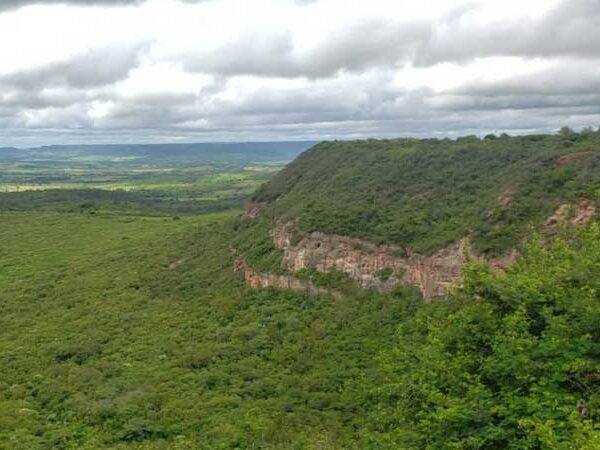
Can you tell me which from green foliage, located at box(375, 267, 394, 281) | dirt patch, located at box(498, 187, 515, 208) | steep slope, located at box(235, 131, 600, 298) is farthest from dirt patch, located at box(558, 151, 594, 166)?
green foliage, located at box(375, 267, 394, 281)

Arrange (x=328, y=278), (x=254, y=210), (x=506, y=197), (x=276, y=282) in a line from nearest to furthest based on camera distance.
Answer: (x=506, y=197) → (x=328, y=278) → (x=276, y=282) → (x=254, y=210)

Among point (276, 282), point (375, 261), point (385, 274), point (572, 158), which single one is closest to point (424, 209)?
point (375, 261)

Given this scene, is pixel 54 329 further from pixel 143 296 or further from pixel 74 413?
pixel 74 413

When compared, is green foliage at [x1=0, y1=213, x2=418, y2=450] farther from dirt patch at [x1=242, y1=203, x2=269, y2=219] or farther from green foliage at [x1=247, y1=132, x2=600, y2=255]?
green foliage at [x1=247, y1=132, x2=600, y2=255]

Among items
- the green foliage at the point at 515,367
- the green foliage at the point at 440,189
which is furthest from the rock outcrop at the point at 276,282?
the green foliage at the point at 515,367

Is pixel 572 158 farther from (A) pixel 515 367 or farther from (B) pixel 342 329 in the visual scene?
(A) pixel 515 367
